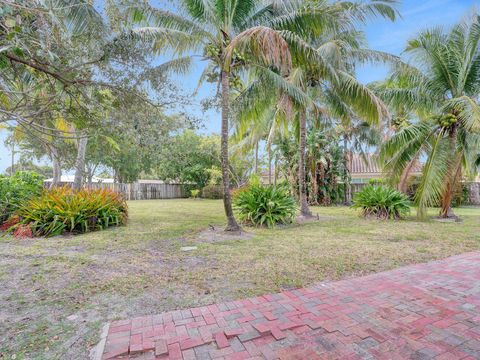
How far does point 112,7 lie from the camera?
3.81 meters

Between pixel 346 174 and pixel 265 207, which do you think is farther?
pixel 346 174

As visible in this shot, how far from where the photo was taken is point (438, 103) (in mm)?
9750

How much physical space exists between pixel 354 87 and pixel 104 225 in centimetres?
820

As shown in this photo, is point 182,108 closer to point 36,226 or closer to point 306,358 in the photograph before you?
point 306,358

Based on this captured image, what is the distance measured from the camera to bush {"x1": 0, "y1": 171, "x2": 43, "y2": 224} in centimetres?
771

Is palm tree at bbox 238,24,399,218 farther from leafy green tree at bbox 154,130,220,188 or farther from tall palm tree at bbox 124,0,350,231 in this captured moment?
leafy green tree at bbox 154,130,220,188

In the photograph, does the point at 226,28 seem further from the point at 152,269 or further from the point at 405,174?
the point at 405,174

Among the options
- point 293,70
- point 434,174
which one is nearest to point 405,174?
point 434,174

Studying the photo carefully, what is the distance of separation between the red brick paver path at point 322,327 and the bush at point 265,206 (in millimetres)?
4919

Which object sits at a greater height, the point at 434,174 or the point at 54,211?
the point at 434,174

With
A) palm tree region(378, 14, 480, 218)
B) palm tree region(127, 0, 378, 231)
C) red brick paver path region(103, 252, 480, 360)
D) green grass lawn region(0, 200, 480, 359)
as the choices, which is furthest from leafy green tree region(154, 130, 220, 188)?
red brick paver path region(103, 252, 480, 360)

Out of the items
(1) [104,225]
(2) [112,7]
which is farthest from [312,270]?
(1) [104,225]

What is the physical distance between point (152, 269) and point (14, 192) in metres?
6.19

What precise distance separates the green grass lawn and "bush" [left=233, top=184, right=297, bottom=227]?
870 mm
